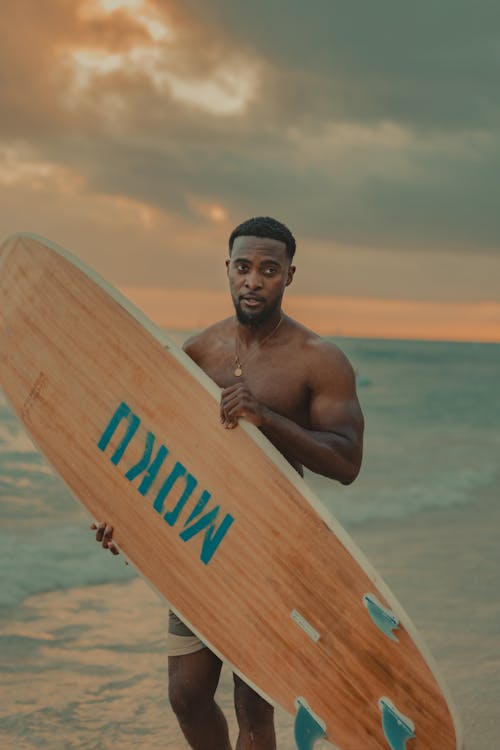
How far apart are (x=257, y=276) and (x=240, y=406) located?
1.21 feet

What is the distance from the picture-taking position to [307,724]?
2742 mm

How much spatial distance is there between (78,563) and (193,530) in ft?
13.9

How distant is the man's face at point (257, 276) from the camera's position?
2.74 m

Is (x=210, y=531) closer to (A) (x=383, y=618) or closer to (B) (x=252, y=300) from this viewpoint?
(A) (x=383, y=618)

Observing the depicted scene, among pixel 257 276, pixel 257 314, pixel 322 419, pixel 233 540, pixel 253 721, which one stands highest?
pixel 257 276

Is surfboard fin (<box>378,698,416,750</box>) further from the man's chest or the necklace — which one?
the necklace

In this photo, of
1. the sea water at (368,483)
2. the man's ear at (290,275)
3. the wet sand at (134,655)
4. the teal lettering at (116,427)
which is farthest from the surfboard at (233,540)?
the sea water at (368,483)

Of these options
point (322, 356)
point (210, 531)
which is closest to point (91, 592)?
point (210, 531)

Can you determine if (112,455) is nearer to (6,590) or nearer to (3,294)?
(3,294)

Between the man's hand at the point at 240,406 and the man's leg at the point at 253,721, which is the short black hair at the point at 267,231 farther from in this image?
the man's leg at the point at 253,721

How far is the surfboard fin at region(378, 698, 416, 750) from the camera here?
2.65 metres

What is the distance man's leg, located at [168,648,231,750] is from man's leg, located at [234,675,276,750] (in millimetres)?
83

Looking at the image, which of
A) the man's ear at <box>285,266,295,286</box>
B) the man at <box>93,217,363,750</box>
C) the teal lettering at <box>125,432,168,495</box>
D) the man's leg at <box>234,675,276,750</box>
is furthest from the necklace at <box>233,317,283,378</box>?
the man's leg at <box>234,675,276,750</box>

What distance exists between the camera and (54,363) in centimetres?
310
